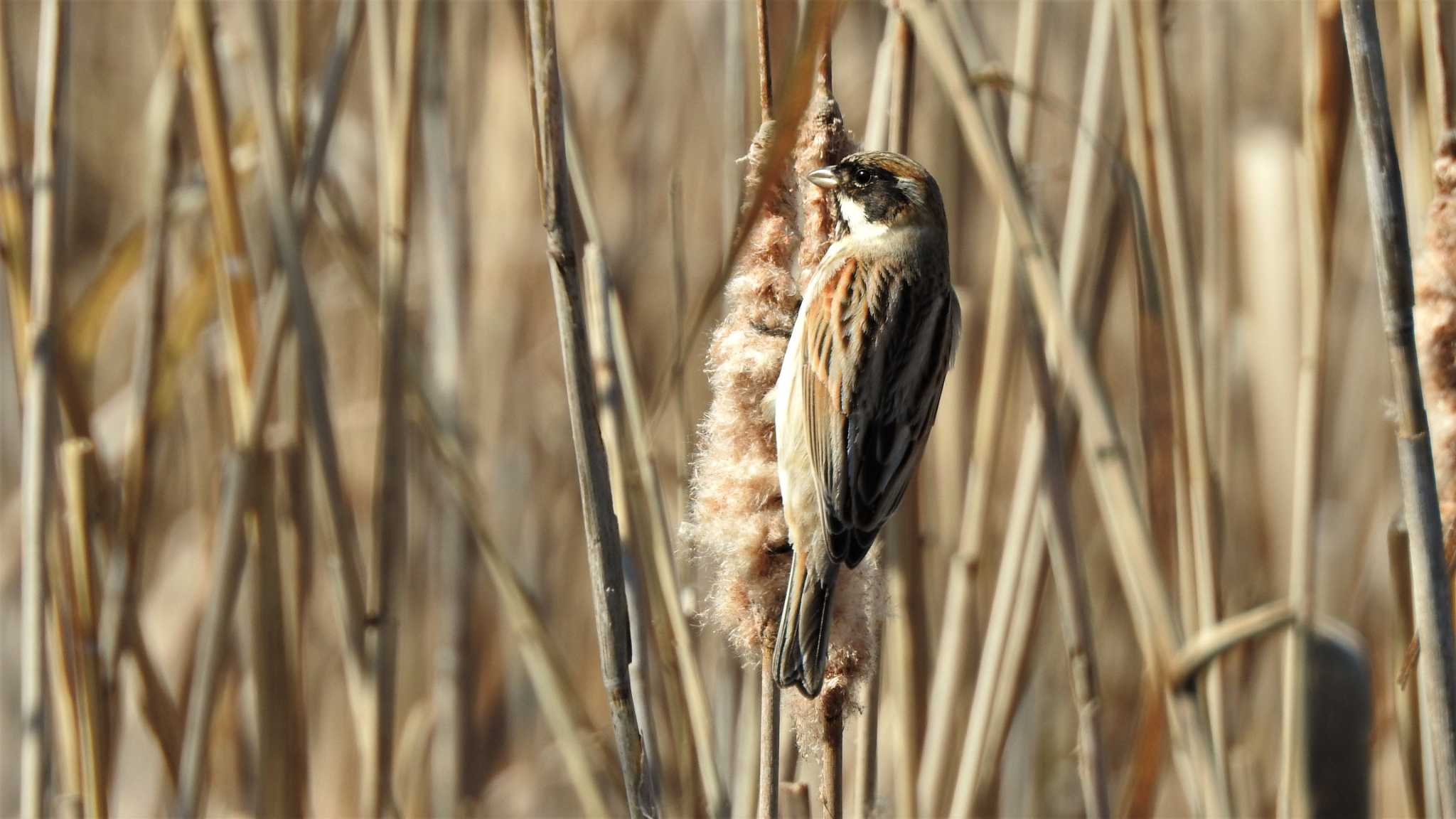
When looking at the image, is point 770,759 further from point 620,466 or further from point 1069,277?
→ point 1069,277

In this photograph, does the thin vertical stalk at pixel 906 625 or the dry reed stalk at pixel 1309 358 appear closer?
the dry reed stalk at pixel 1309 358

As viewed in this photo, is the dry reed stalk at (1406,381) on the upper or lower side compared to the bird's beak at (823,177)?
lower

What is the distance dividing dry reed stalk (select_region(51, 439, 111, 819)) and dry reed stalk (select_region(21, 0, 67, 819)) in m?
0.04

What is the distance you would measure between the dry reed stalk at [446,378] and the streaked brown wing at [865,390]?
41.3 inches

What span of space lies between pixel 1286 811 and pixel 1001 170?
3.68 feet

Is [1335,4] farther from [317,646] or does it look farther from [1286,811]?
[317,646]

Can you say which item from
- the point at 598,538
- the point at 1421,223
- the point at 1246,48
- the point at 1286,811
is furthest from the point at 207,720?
the point at 1246,48

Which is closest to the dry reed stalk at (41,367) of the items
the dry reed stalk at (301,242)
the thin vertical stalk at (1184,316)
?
the dry reed stalk at (301,242)

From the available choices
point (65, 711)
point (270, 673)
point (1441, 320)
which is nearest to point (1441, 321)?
point (1441, 320)

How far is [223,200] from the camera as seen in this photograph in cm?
204

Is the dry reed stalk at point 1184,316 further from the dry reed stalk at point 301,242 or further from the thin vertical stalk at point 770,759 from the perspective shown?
the dry reed stalk at point 301,242

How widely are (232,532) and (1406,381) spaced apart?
1.64 m

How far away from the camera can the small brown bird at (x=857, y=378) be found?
170 centimetres

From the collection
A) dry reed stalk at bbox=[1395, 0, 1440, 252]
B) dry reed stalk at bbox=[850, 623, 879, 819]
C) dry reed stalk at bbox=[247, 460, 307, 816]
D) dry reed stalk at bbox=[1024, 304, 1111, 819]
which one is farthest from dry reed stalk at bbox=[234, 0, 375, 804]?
dry reed stalk at bbox=[1395, 0, 1440, 252]
